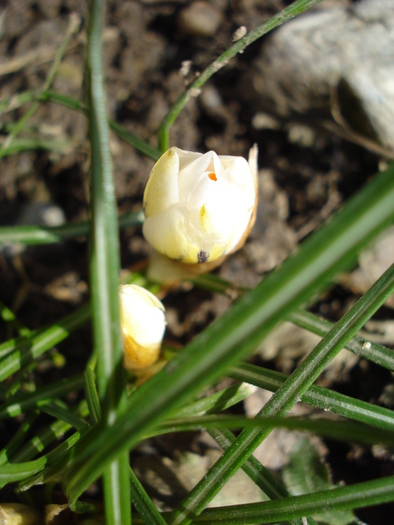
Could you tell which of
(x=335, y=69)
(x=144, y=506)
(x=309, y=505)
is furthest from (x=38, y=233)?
(x=335, y=69)

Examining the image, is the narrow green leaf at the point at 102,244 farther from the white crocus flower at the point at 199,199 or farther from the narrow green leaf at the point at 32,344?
the narrow green leaf at the point at 32,344

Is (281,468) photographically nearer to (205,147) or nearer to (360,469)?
(360,469)

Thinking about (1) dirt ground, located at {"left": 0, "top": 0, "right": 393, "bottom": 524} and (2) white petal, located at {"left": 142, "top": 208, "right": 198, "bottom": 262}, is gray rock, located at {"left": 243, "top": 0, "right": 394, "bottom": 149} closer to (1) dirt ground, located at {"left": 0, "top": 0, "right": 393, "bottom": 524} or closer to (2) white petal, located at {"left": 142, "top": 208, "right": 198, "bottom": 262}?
(1) dirt ground, located at {"left": 0, "top": 0, "right": 393, "bottom": 524}

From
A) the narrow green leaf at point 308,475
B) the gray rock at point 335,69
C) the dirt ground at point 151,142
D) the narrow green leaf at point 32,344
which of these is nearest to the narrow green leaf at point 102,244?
the narrow green leaf at point 32,344

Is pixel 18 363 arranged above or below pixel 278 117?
below

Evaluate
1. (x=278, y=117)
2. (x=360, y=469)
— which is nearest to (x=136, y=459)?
(x=360, y=469)

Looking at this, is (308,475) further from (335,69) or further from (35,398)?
(335,69)
